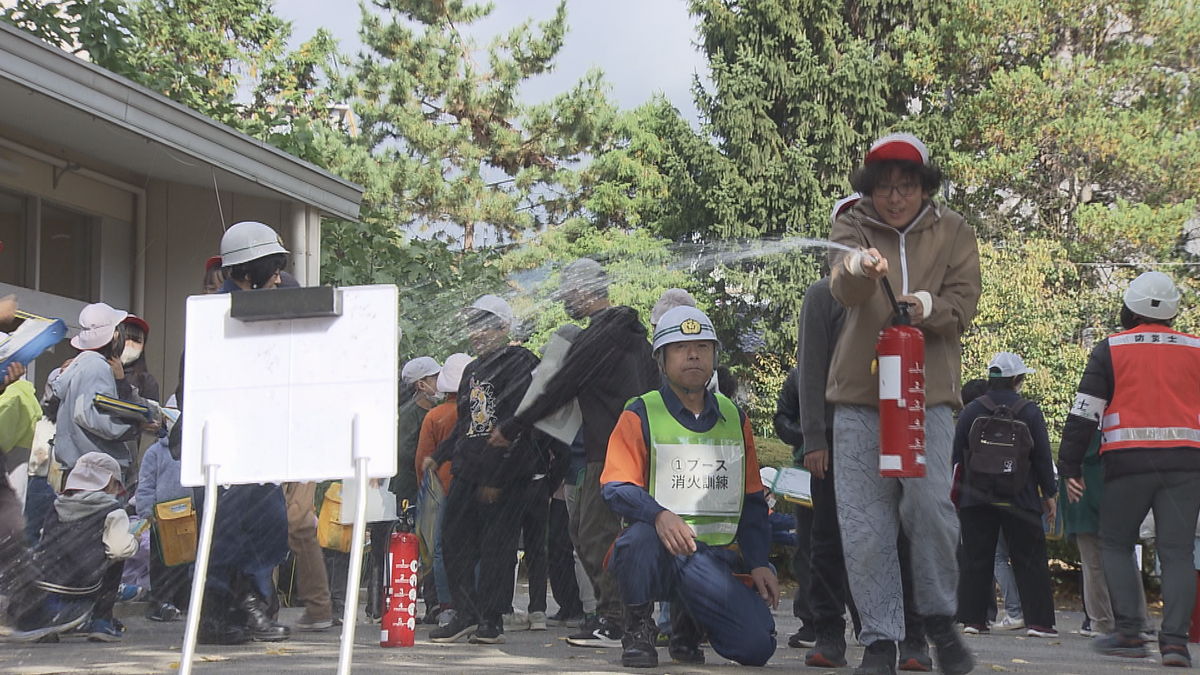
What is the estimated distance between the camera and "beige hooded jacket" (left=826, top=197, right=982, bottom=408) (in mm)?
5684

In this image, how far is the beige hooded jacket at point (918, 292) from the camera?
5684mm

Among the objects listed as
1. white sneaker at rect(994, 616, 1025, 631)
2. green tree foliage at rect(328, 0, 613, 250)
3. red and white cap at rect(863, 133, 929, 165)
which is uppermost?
green tree foliage at rect(328, 0, 613, 250)

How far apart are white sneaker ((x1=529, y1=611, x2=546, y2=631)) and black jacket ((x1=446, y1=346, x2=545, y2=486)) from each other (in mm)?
1526

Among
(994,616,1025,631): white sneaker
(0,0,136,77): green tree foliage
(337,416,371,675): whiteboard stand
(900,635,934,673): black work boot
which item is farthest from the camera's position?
(0,0,136,77): green tree foliage

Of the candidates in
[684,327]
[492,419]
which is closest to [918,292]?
[684,327]

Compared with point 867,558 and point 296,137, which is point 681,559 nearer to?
point 867,558

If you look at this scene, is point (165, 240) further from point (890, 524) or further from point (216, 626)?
point (890, 524)

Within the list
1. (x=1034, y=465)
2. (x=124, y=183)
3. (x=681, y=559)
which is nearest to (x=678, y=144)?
(x=124, y=183)

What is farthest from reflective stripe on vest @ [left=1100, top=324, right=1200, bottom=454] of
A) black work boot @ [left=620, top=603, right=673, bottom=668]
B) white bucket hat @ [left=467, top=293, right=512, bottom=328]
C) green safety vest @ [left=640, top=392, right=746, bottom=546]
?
white bucket hat @ [left=467, top=293, right=512, bottom=328]

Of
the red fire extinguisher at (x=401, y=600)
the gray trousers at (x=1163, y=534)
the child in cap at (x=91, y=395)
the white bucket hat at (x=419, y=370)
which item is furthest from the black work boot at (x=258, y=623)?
the gray trousers at (x=1163, y=534)

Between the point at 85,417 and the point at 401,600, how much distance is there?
212cm

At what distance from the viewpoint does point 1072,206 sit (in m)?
27.3

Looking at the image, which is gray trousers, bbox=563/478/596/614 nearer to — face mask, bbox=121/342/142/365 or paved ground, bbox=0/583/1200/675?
paved ground, bbox=0/583/1200/675

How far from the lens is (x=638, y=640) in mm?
6207
